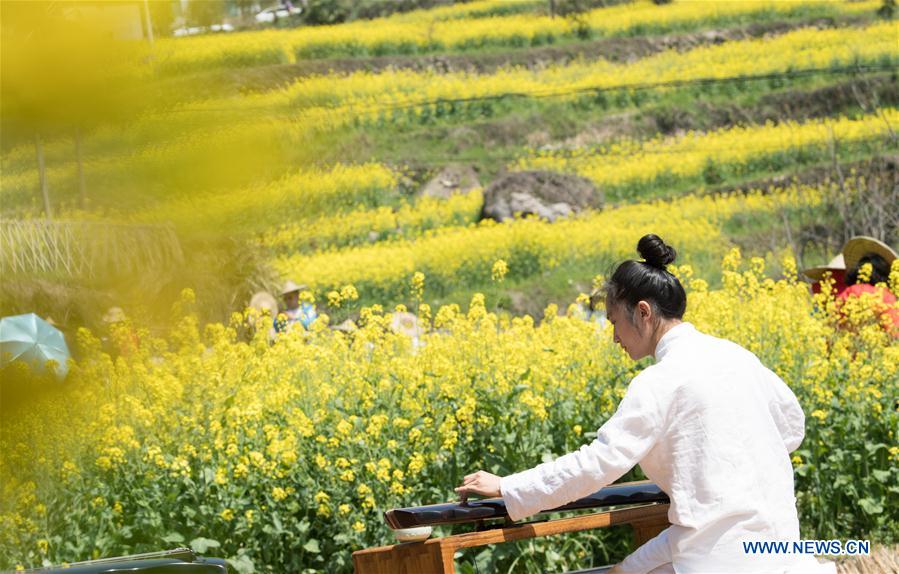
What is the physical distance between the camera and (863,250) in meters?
5.29

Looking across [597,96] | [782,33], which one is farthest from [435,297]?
[782,33]

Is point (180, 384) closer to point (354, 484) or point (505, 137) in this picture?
point (354, 484)

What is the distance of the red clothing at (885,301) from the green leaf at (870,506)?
815mm

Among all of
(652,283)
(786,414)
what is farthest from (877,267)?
(652,283)

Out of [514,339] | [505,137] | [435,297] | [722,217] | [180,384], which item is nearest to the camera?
[180,384]

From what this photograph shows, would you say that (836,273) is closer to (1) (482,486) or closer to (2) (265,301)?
(2) (265,301)

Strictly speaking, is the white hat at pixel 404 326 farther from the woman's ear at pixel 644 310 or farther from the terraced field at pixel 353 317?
the woman's ear at pixel 644 310

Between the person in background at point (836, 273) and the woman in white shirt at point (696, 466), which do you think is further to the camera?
the person in background at point (836, 273)

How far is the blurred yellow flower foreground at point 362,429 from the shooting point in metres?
3.26

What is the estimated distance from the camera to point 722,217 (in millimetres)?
11906

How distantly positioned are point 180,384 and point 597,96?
1125cm

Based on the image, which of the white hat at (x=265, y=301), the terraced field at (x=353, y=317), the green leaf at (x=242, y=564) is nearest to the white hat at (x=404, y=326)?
the terraced field at (x=353, y=317)

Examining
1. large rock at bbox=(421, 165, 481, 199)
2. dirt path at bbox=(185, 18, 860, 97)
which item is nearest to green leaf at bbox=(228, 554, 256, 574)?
large rock at bbox=(421, 165, 481, 199)

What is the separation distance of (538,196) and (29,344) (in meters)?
Answer: 10.9
